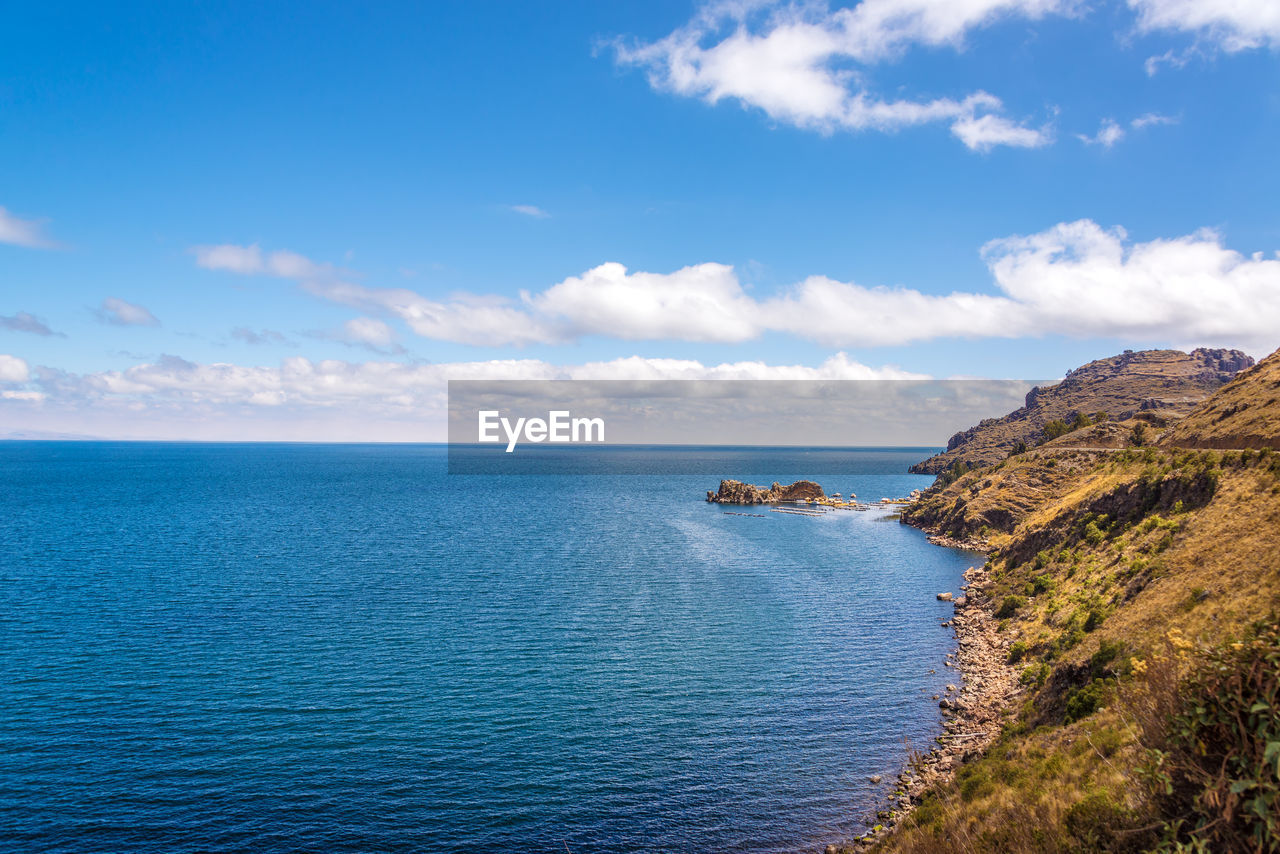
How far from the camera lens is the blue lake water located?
3616 centimetres

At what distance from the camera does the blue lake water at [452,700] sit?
36.2 m

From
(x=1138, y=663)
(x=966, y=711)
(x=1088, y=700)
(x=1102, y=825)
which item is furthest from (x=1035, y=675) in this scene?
(x=1138, y=663)

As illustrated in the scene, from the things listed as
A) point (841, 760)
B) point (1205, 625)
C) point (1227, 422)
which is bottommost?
point (841, 760)

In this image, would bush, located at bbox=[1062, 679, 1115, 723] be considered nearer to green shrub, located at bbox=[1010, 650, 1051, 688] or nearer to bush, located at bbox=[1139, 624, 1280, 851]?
green shrub, located at bbox=[1010, 650, 1051, 688]

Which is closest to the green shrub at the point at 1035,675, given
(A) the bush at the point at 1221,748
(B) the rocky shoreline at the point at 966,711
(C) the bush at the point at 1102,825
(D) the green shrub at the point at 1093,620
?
(B) the rocky shoreline at the point at 966,711

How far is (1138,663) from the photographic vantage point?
1966 cm

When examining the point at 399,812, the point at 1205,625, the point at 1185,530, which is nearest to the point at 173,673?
the point at 399,812

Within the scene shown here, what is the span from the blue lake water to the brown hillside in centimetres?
3538

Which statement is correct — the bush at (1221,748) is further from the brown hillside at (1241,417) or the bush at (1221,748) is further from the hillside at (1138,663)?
the brown hillside at (1241,417)

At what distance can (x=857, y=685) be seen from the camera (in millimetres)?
55469

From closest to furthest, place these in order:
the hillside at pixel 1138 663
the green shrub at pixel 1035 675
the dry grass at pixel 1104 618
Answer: the hillside at pixel 1138 663 → the dry grass at pixel 1104 618 → the green shrub at pixel 1035 675

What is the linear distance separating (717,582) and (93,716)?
6934 cm

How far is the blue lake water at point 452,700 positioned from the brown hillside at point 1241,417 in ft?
116

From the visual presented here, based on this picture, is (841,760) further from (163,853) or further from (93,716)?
(93,716)
